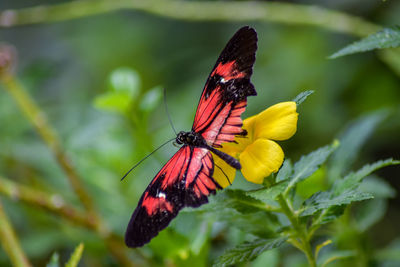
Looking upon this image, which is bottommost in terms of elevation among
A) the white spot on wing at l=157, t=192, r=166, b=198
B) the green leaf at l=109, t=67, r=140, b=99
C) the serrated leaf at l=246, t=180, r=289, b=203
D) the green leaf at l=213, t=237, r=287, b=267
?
the green leaf at l=213, t=237, r=287, b=267

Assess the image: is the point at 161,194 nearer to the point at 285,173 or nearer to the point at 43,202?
the point at 285,173

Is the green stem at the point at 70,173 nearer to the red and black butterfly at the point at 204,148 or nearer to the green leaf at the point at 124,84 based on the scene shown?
the green leaf at the point at 124,84

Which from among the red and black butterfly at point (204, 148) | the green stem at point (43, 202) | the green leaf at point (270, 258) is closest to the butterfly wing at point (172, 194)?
the red and black butterfly at point (204, 148)

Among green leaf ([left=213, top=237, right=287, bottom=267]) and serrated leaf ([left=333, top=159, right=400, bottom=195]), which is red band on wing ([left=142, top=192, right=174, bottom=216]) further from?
serrated leaf ([left=333, top=159, right=400, bottom=195])

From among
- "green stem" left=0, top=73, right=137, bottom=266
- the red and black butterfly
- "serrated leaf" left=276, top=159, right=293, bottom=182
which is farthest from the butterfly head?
"green stem" left=0, top=73, right=137, bottom=266

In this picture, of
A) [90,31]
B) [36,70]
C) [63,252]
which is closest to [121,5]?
[36,70]

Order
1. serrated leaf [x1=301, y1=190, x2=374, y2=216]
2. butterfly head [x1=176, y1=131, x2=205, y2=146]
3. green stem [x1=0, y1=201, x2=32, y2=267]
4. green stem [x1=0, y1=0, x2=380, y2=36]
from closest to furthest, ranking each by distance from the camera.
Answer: serrated leaf [x1=301, y1=190, x2=374, y2=216]
butterfly head [x1=176, y1=131, x2=205, y2=146]
green stem [x1=0, y1=201, x2=32, y2=267]
green stem [x1=0, y1=0, x2=380, y2=36]

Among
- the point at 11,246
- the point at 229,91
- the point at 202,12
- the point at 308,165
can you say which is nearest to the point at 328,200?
the point at 308,165
